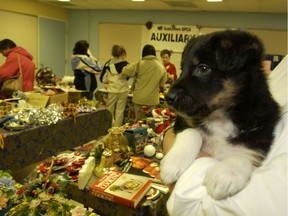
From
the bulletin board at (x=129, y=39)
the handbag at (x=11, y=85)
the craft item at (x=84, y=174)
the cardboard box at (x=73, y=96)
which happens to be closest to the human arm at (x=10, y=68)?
the handbag at (x=11, y=85)

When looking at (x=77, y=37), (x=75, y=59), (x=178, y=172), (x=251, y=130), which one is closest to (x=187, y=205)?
(x=178, y=172)

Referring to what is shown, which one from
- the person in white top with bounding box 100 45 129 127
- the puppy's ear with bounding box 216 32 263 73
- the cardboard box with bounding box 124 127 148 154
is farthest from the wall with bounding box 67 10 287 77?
the puppy's ear with bounding box 216 32 263 73

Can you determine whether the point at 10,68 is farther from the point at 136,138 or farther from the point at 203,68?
the point at 203,68

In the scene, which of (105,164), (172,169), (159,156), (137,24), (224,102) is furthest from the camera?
(137,24)

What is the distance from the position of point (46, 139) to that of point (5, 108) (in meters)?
0.61

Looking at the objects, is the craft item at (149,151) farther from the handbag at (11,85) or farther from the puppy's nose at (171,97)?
the handbag at (11,85)

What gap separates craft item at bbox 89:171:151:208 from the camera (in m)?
1.57

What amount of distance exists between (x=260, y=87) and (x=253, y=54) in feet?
0.43

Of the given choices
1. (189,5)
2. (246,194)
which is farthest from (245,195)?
(189,5)

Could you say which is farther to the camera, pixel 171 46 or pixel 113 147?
pixel 171 46

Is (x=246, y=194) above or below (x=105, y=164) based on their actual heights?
above

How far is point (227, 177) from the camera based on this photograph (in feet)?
2.63

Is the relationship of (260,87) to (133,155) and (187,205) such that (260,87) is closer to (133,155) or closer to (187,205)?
(187,205)

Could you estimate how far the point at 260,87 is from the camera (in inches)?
41.4
